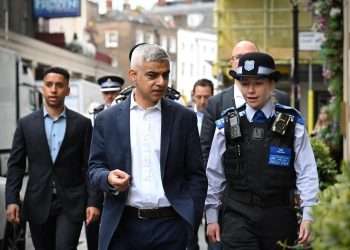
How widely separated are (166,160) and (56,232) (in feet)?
7.40

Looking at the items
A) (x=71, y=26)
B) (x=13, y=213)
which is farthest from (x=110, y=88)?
(x=71, y=26)

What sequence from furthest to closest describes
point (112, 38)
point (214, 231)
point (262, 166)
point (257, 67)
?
point (112, 38) < point (214, 231) < point (257, 67) < point (262, 166)

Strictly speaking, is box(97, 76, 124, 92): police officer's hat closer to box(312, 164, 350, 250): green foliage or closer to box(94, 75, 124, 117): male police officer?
box(94, 75, 124, 117): male police officer

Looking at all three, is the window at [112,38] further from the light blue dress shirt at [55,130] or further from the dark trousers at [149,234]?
the dark trousers at [149,234]

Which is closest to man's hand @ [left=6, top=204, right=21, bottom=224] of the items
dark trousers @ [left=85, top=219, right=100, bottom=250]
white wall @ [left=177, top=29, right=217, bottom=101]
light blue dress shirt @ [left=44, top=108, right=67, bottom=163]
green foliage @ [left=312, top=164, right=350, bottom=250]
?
light blue dress shirt @ [left=44, top=108, right=67, bottom=163]

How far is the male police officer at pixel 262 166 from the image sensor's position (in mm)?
5355

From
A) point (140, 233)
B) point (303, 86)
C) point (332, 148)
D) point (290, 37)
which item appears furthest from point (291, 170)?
point (303, 86)

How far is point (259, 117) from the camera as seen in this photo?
5.49m

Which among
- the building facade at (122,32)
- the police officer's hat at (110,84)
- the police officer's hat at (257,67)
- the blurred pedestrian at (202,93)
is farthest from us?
the building facade at (122,32)

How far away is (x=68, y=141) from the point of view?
704 cm

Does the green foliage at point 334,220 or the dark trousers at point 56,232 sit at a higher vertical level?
the green foliage at point 334,220

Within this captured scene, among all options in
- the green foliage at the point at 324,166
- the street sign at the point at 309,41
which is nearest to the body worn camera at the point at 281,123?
the green foliage at the point at 324,166

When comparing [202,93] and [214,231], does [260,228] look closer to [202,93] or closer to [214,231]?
[214,231]

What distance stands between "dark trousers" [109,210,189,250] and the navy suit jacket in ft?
0.23
